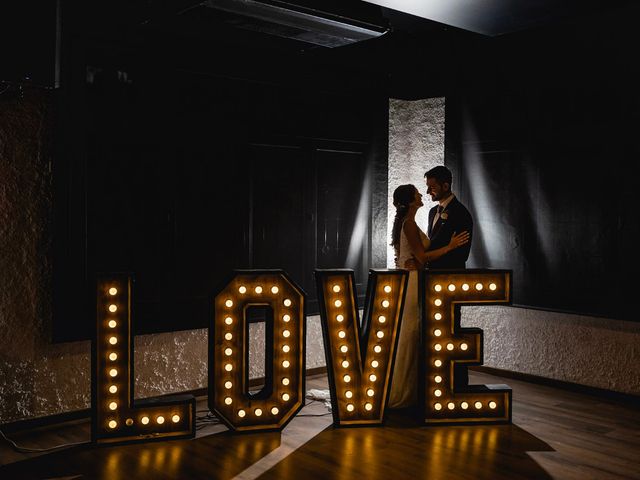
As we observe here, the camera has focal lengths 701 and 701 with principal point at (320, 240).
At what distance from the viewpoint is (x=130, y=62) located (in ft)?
15.0

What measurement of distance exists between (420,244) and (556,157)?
1.41 metres

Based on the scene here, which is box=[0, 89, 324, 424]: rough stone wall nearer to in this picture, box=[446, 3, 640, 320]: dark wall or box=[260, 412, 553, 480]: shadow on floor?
box=[260, 412, 553, 480]: shadow on floor

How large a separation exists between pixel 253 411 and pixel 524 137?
302 cm

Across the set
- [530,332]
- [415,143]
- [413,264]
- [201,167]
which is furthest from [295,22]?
[530,332]

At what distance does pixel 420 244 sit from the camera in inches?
185

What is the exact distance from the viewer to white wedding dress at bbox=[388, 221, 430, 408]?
463 cm

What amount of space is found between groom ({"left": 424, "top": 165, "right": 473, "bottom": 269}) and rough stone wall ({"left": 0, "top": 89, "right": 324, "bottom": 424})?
2422 millimetres

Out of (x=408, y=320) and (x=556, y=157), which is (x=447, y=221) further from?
(x=556, y=157)

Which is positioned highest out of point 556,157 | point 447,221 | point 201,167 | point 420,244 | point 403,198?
point 556,157

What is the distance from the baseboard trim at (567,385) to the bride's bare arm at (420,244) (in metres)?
1.48

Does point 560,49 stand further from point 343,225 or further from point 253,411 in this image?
point 253,411

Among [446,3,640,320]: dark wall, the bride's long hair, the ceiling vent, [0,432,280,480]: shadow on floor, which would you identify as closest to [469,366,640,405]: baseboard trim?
[446,3,640,320]: dark wall

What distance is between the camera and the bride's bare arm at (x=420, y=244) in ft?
15.3

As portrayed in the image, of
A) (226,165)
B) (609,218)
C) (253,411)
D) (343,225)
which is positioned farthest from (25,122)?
(609,218)
